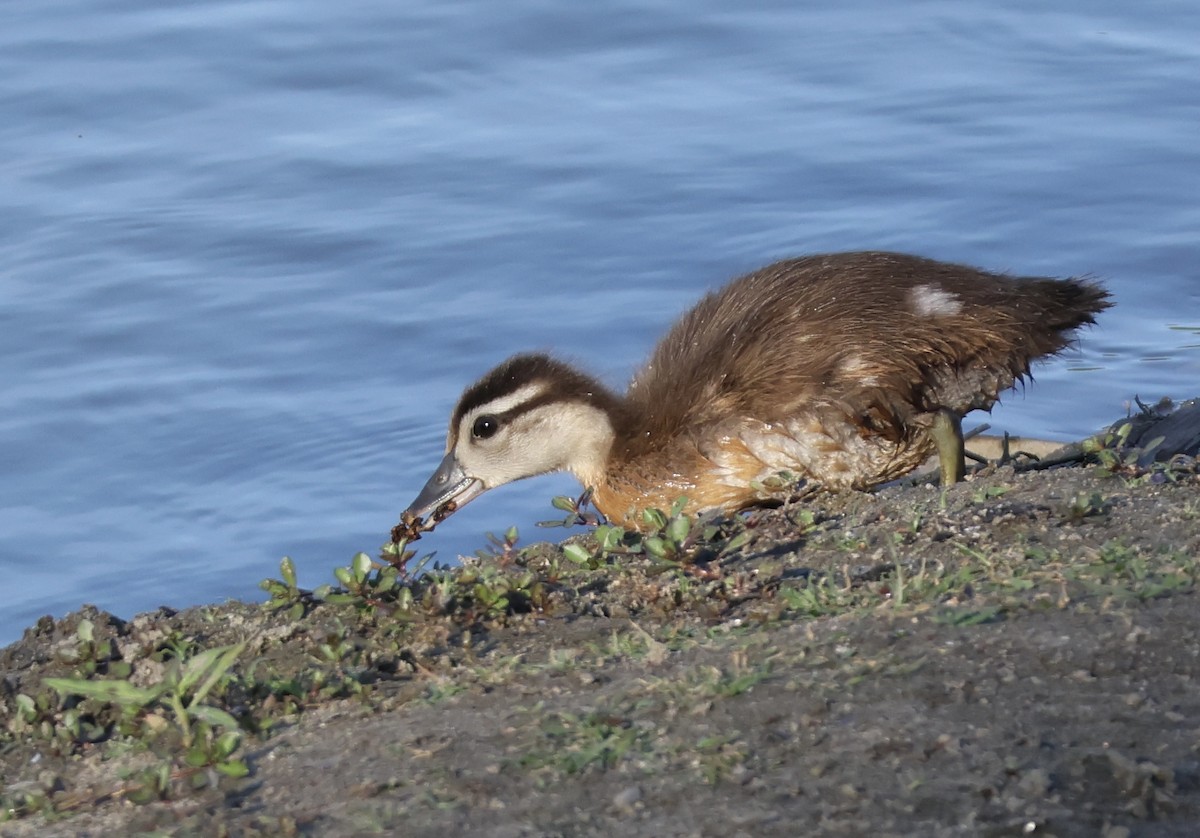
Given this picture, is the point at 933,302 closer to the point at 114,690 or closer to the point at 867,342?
the point at 867,342

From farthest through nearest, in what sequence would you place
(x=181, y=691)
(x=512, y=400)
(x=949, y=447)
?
(x=512, y=400) → (x=949, y=447) → (x=181, y=691)

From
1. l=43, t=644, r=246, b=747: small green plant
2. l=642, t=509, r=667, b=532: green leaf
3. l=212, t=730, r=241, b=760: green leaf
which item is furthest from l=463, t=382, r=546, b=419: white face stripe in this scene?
l=212, t=730, r=241, b=760: green leaf

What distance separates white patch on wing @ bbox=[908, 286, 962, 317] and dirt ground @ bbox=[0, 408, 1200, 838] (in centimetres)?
151

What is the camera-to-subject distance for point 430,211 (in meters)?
11.7

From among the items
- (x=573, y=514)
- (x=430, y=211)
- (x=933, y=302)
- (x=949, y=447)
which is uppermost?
(x=430, y=211)

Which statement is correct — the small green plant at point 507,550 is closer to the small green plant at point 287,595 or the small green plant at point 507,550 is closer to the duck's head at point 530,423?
the small green plant at point 287,595

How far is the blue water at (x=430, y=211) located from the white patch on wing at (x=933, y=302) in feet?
5.32

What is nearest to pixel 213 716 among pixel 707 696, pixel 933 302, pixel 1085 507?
pixel 707 696

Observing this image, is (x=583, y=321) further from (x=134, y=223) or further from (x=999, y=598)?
(x=999, y=598)

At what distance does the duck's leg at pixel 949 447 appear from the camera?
689cm

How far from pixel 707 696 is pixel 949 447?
3.00 metres

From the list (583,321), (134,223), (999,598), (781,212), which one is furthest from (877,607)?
(134,223)

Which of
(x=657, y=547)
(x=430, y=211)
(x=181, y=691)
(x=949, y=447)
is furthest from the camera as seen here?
(x=430, y=211)

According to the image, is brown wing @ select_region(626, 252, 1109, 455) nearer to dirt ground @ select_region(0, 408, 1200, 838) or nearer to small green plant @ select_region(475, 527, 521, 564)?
dirt ground @ select_region(0, 408, 1200, 838)
